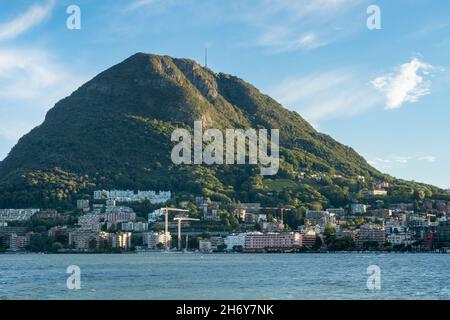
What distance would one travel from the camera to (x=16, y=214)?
554ft

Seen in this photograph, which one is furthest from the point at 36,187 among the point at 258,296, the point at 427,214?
the point at 258,296

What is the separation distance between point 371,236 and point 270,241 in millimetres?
18440

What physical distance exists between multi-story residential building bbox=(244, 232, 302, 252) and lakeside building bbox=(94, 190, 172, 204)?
33.4 metres

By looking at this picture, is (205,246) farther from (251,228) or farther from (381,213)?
(381,213)

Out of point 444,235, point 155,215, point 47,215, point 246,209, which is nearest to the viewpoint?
point 444,235

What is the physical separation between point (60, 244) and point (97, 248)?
686cm

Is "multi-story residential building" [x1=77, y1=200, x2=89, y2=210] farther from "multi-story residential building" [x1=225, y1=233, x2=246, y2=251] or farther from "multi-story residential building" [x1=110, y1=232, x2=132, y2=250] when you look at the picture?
"multi-story residential building" [x1=225, y1=233, x2=246, y2=251]

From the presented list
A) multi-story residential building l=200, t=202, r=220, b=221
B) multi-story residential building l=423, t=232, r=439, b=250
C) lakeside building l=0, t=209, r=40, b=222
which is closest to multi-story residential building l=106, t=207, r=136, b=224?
lakeside building l=0, t=209, r=40, b=222

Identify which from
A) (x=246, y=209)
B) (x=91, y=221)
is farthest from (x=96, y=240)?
(x=246, y=209)

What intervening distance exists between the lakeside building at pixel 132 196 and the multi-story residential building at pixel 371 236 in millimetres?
49409

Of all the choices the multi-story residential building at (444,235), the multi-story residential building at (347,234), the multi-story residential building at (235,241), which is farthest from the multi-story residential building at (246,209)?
the multi-story residential building at (444,235)

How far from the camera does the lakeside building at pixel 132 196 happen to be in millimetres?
180125
